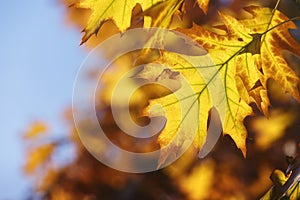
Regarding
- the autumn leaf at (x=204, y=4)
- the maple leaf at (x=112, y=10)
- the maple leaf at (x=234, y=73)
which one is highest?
the maple leaf at (x=112, y=10)

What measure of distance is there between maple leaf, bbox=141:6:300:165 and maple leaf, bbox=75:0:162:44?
0.11 m

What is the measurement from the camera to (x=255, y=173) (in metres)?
2.79

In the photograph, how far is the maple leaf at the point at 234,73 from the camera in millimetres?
1101

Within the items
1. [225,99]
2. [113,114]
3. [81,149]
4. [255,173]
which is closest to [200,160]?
[255,173]

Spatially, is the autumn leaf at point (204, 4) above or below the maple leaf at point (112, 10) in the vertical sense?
below

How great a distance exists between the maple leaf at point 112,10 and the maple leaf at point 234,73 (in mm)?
107

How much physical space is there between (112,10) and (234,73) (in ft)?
0.95

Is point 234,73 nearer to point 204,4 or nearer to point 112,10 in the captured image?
point 204,4

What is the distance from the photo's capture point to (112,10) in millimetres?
1122

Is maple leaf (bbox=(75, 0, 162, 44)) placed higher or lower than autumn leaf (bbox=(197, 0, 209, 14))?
higher

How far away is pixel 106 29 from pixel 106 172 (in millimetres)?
953

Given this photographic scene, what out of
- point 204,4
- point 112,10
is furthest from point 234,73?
point 112,10

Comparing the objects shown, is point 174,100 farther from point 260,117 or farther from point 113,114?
point 113,114

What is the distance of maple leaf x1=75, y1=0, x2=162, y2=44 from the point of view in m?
1.10
